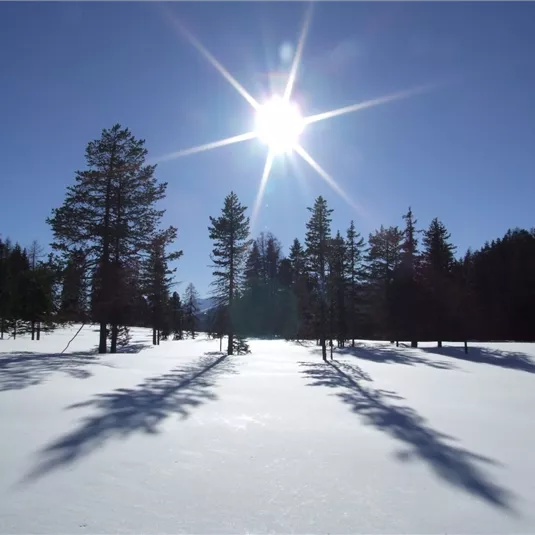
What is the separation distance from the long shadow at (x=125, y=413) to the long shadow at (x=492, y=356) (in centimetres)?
1790

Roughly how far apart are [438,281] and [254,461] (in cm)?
3320

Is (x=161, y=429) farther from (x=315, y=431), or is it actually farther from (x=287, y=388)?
(x=287, y=388)

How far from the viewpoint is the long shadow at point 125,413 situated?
15.8ft

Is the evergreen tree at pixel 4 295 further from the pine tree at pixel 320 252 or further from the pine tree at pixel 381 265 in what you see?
the pine tree at pixel 381 265

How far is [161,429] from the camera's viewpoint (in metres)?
6.18

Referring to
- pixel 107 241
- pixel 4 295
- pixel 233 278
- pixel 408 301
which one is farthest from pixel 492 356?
pixel 4 295

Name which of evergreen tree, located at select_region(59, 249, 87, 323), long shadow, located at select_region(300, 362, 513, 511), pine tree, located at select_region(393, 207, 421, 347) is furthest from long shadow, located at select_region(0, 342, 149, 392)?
pine tree, located at select_region(393, 207, 421, 347)

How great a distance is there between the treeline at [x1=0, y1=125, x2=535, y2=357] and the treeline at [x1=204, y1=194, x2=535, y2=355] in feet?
0.36

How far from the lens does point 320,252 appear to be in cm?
2489

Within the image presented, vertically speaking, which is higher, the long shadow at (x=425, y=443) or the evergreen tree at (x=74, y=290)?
the evergreen tree at (x=74, y=290)

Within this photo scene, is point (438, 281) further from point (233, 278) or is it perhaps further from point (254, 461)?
point (254, 461)

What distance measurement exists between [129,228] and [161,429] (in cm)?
1803

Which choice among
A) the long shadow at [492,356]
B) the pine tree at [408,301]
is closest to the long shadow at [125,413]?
the long shadow at [492,356]

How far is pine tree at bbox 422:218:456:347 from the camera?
3403 cm
